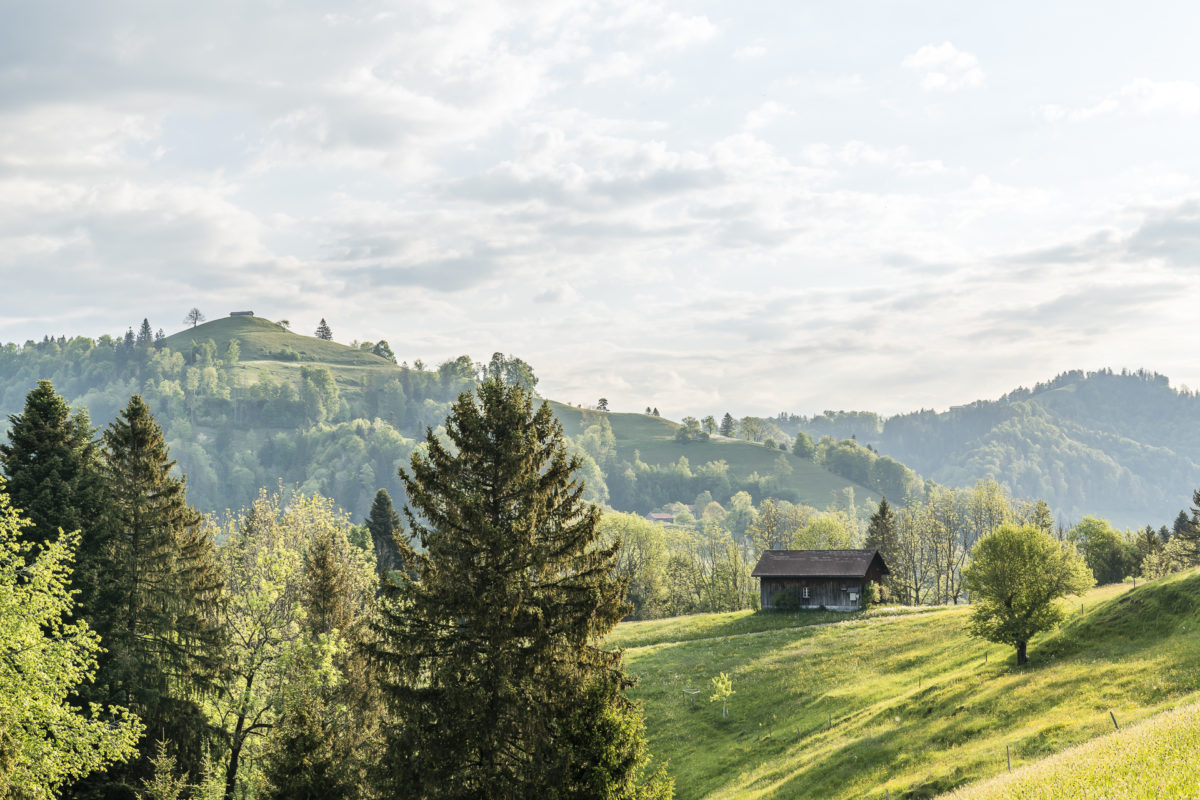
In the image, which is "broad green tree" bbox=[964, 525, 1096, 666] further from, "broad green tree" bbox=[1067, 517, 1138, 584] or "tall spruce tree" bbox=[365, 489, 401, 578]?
"tall spruce tree" bbox=[365, 489, 401, 578]

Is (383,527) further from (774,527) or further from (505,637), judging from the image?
(774,527)

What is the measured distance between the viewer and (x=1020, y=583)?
1500 inches

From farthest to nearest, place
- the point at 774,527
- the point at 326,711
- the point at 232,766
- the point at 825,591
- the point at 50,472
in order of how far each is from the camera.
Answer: the point at 774,527 → the point at 825,591 → the point at 232,766 → the point at 326,711 → the point at 50,472

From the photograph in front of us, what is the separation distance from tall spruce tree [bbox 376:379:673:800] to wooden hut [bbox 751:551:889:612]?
54.2m

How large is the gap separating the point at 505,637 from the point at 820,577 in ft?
187

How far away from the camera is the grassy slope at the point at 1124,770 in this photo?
1614 cm

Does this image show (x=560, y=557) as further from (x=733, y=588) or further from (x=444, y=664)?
(x=733, y=588)

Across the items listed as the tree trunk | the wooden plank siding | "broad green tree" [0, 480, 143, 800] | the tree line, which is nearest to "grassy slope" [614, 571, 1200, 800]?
the tree line

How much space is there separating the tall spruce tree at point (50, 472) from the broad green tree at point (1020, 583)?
41744mm

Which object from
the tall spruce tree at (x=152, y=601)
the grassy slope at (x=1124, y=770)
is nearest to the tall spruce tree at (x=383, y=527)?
the tall spruce tree at (x=152, y=601)

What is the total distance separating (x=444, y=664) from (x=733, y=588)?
8853cm

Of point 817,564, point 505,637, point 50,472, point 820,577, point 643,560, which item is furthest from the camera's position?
point 643,560

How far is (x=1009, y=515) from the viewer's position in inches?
4156

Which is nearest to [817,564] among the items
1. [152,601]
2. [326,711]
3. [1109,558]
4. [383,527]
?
[1109,558]
